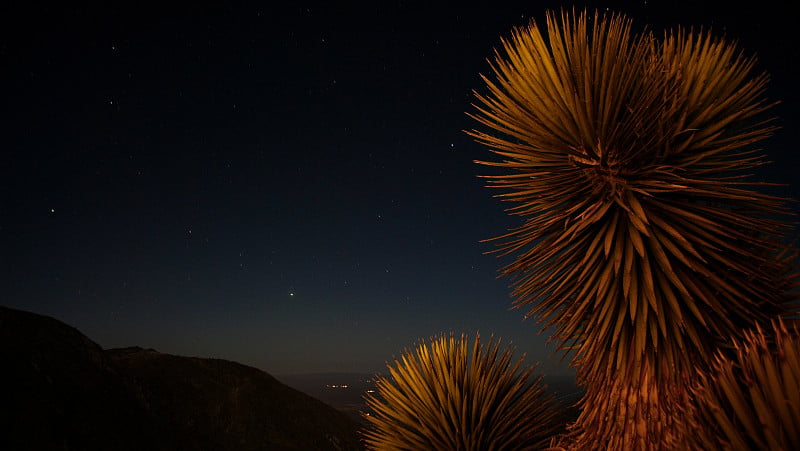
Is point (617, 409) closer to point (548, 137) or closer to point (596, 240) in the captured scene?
point (596, 240)

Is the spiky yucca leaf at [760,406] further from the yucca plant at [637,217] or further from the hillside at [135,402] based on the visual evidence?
the hillside at [135,402]

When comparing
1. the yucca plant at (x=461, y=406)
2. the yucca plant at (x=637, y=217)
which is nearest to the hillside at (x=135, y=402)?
the yucca plant at (x=461, y=406)

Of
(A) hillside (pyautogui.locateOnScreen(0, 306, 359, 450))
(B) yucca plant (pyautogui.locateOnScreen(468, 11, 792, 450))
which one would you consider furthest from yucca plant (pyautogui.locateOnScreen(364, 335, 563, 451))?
(A) hillside (pyautogui.locateOnScreen(0, 306, 359, 450))

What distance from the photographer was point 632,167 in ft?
13.0

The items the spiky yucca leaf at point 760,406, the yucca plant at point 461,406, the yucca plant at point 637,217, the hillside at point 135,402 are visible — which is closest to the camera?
the spiky yucca leaf at point 760,406

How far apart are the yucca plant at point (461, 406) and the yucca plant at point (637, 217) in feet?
4.85

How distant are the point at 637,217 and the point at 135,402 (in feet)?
46.1

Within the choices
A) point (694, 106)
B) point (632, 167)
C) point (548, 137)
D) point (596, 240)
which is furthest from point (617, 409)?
point (694, 106)

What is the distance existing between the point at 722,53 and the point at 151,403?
15758mm

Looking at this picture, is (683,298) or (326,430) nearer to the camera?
(683,298)

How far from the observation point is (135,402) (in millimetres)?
13008

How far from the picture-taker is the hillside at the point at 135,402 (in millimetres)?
9414

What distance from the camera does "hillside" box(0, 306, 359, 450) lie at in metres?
9.41

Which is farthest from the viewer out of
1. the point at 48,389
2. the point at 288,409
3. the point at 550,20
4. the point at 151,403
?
the point at 288,409
